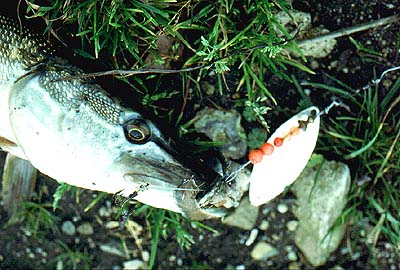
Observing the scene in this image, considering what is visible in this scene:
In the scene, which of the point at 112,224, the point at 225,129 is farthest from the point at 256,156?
the point at 112,224

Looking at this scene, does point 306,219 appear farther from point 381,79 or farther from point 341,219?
point 381,79

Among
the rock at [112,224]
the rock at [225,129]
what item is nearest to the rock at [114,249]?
the rock at [112,224]

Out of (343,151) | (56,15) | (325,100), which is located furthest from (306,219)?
(56,15)

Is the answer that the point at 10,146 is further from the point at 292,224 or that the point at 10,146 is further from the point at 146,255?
the point at 292,224

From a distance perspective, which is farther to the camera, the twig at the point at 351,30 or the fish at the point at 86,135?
the twig at the point at 351,30

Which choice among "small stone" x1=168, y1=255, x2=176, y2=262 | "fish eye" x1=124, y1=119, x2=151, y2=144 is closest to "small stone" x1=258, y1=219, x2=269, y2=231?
"small stone" x1=168, y1=255, x2=176, y2=262

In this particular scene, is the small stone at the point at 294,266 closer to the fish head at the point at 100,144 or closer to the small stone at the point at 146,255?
the small stone at the point at 146,255

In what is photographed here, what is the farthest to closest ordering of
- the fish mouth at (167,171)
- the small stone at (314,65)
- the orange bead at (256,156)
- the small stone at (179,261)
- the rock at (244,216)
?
the small stone at (179,261)
the rock at (244,216)
the small stone at (314,65)
the orange bead at (256,156)
the fish mouth at (167,171)

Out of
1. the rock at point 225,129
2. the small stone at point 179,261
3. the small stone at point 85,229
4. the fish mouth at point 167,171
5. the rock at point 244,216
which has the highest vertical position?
the fish mouth at point 167,171
